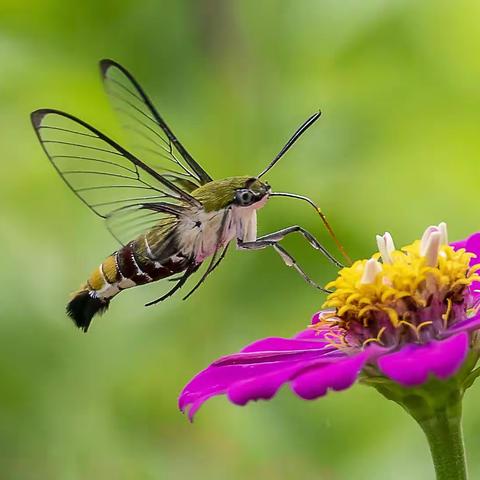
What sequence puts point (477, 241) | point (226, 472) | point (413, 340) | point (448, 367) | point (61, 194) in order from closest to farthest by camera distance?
point (448, 367)
point (413, 340)
point (477, 241)
point (226, 472)
point (61, 194)

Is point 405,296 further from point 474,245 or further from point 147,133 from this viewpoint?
point 147,133

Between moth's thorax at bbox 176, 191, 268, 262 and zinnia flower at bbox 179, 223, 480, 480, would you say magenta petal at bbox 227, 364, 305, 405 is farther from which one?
moth's thorax at bbox 176, 191, 268, 262

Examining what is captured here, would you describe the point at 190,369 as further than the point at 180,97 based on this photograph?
No

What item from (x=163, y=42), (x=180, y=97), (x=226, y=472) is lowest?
(x=226, y=472)

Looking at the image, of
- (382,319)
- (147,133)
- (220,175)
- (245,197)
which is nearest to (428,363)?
(382,319)

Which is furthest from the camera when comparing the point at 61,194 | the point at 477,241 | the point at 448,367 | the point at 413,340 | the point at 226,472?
Result: the point at 61,194

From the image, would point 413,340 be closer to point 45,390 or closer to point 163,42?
point 45,390

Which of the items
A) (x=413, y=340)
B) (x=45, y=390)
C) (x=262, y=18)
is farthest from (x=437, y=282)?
(x=262, y=18)
